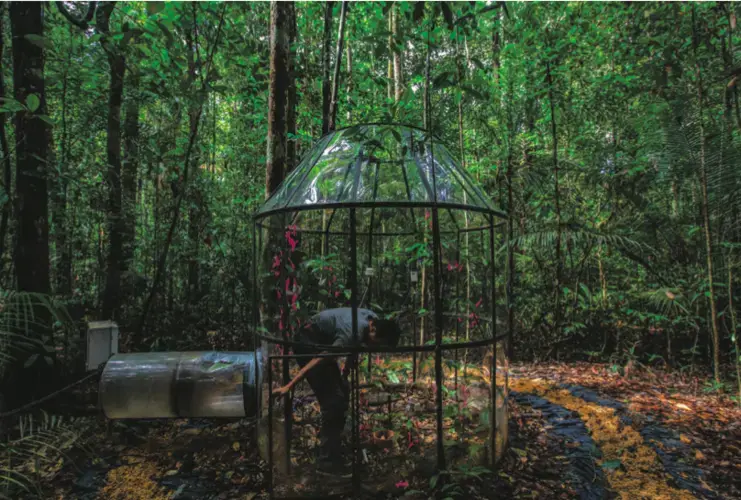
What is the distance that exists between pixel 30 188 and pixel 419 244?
4.68 metres

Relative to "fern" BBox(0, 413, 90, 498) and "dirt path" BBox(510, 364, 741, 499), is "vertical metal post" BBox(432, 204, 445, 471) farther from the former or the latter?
"fern" BBox(0, 413, 90, 498)

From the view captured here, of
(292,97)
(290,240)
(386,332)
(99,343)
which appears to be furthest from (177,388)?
(292,97)

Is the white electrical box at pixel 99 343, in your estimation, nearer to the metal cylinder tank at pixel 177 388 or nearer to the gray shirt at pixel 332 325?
the metal cylinder tank at pixel 177 388

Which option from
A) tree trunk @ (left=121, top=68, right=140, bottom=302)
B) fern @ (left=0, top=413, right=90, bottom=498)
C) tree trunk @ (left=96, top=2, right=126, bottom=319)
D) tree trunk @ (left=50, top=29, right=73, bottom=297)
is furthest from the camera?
tree trunk @ (left=121, top=68, right=140, bottom=302)

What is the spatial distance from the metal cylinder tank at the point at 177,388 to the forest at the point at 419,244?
341 mm

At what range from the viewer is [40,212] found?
5.02 metres

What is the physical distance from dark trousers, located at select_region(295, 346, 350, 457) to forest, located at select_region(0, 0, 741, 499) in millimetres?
371

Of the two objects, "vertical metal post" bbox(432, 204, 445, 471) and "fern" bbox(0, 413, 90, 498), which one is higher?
"vertical metal post" bbox(432, 204, 445, 471)

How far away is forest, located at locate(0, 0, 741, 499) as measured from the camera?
4.07 meters

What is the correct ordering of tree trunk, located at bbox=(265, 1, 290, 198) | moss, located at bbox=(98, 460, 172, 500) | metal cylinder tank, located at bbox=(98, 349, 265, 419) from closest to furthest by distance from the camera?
1. moss, located at bbox=(98, 460, 172, 500)
2. metal cylinder tank, located at bbox=(98, 349, 265, 419)
3. tree trunk, located at bbox=(265, 1, 290, 198)

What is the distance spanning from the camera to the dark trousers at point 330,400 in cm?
408

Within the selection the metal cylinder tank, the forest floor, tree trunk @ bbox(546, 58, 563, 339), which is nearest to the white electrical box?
the metal cylinder tank

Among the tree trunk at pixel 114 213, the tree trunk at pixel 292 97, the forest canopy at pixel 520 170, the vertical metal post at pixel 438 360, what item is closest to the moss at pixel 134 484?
the forest canopy at pixel 520 170

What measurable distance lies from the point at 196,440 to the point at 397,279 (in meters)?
6.03
